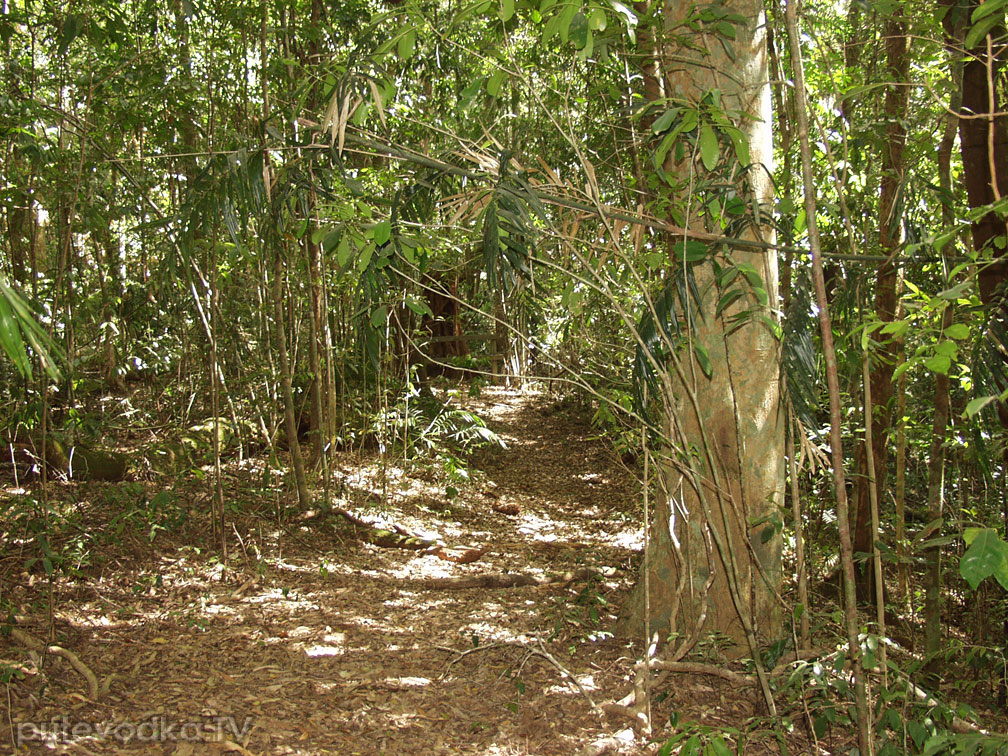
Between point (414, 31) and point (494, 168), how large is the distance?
0.51 metres

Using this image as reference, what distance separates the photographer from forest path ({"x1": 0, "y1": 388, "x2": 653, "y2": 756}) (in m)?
2.68

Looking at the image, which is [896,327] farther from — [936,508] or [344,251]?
[936,508]

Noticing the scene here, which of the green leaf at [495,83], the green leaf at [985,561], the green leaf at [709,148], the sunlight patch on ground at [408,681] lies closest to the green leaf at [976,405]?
the green leaf at [985,561]

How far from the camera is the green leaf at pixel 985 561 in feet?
4.30

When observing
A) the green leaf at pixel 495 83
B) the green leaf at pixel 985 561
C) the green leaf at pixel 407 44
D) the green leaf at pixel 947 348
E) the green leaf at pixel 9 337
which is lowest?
the green leaf at pixel 985 561

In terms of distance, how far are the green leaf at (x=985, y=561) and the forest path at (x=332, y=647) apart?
172 centimetres

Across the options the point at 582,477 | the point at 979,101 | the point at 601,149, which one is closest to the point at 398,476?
the point at 582,477

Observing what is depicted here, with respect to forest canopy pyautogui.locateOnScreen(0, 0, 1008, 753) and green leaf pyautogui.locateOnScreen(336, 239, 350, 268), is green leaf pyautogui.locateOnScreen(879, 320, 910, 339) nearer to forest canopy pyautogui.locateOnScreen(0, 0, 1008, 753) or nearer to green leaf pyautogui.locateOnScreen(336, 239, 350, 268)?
forest canopy pyautogui.locateOnScreen(0, 0, 1008, 753)

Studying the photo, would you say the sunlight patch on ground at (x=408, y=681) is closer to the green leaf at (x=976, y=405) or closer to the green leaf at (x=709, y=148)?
the green leaf at (x=709, y=148)

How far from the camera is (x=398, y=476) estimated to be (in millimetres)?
6660

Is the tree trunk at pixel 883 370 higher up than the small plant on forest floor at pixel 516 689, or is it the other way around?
the tree trunk at pixel 883 370

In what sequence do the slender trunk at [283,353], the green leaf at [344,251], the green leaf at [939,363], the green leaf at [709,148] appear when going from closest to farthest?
the green leaf at [939,363] → the green leaf at [709,148] → the green leaf at [344,251] → the slender trunk at [283,353]

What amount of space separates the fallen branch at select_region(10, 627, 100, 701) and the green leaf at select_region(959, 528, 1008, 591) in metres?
3.06

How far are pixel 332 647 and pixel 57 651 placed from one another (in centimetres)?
118
